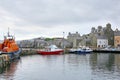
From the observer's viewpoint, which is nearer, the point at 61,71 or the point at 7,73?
the point at 7,73

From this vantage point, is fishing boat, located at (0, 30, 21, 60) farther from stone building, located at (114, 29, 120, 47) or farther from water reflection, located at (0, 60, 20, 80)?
stone building, located at (114, 29, 120, 47)

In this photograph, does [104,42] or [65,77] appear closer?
[65,77]

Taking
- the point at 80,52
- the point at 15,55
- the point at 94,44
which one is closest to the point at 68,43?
the point at 94,44

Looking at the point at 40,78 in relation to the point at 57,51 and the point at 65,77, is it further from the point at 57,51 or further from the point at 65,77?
the point at 57,51

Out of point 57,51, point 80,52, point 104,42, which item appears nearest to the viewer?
point 57,51

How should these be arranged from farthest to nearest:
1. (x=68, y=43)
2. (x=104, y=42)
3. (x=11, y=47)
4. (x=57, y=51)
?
(x=68, y=43) < (x=104, y=42) < (x=57, y=51) < (x=11, y=47)

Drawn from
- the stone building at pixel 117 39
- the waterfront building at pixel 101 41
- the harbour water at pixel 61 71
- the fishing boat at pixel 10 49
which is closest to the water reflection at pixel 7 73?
the harbour water at pixel 61 71

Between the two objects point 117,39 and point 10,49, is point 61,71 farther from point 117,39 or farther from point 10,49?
point 117,39

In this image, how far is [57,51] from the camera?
126625mm

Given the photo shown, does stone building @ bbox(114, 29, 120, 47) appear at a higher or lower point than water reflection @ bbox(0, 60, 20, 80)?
higher

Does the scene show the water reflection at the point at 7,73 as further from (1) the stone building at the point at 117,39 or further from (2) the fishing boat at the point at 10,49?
(1) the stone building at the point at 117,39

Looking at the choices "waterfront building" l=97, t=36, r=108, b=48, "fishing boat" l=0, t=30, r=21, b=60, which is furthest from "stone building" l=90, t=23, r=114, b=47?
"fishing boat" l=0, t=30, r=21, b=60

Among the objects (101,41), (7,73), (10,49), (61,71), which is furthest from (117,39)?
(7,73)

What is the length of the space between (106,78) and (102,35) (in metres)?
143
